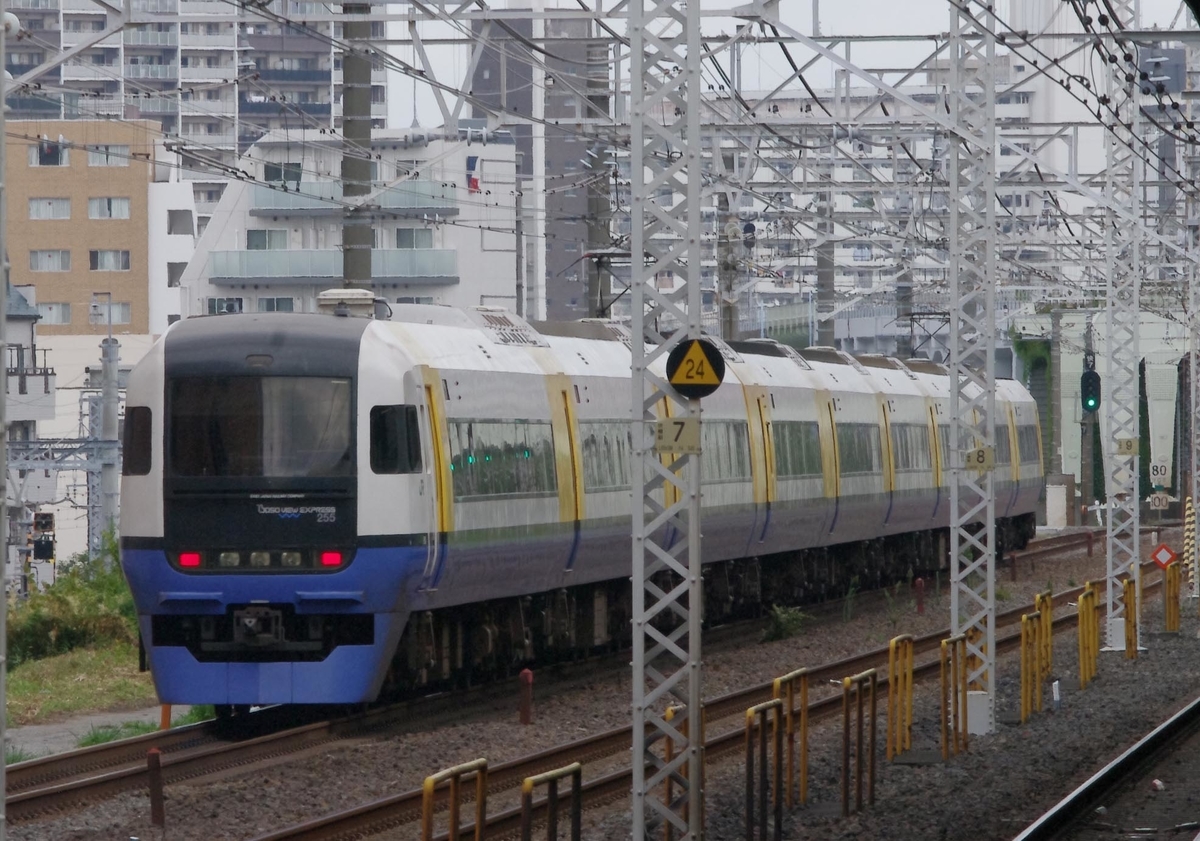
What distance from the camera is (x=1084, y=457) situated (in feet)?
170

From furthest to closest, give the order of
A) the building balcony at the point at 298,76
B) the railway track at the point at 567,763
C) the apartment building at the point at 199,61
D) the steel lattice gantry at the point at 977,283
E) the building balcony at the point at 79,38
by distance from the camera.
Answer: the building balcony at the point at 298,76 < the apartment building at the point at 199,61 < the building balcony at the point at 79,38 < the steel lattice gantry at the point at 977,283 < the railway track at the point at 567,763

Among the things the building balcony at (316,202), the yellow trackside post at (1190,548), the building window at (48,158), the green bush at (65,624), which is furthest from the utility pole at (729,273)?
the building window at (48,158)

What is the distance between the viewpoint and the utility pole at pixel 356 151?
1789 centimetres

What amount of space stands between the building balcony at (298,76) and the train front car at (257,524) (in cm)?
9244

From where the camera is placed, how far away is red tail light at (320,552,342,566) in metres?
14.5

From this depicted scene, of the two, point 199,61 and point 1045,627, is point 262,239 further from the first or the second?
point 1045,627

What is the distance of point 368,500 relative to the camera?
1461 centimetres

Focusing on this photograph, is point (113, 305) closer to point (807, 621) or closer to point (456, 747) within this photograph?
point (807, 621)

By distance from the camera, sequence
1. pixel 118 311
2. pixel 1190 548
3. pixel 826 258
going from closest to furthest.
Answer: pixel 826 258, pixel 1190 548, pixel 118 311

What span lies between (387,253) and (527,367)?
46560 millimetres

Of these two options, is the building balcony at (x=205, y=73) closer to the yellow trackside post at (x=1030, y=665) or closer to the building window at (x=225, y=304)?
the building window at (x=225, y=304)

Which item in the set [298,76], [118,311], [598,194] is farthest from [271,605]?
[298,76]

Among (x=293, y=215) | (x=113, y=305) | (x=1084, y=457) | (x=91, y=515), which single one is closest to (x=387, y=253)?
(x=293, y=215)

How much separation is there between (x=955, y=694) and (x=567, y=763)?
2968 millimetres
